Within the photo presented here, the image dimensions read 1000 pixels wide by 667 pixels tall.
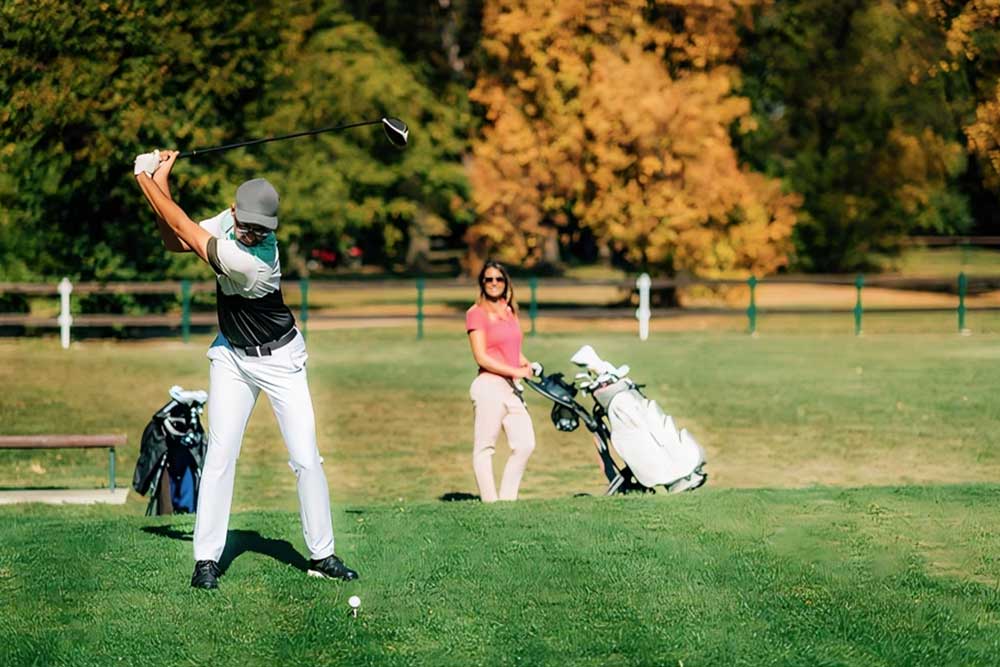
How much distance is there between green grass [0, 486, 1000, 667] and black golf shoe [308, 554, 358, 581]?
8 centimetres

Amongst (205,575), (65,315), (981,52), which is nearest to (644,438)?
(205,575)

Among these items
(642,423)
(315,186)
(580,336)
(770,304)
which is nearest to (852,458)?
(642,423)

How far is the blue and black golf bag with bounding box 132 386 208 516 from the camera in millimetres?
11266

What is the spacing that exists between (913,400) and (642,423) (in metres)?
10.2

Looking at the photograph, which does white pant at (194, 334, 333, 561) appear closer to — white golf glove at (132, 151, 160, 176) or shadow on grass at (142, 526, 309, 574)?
shadow on grass at (142, 526, 309, 574)

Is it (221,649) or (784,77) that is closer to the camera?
(221,649)

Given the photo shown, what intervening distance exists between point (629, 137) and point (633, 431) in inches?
996

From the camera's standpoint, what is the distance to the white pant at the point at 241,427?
808 cm

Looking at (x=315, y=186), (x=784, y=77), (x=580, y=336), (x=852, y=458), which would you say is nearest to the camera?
(x=852, y=458)

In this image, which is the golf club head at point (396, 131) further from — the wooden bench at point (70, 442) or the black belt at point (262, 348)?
the wooden bench at point (70, 442)

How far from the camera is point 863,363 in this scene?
84.2ft

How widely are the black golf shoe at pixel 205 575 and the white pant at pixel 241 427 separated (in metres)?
0.04

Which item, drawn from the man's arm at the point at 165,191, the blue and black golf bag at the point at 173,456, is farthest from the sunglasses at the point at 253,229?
the blue and black golf bag at the point at 173,456

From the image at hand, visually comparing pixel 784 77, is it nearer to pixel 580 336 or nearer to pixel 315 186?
pixel 315 186
